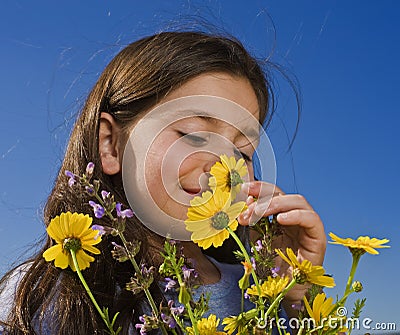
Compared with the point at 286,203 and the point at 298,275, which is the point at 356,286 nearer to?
the point at 298,275

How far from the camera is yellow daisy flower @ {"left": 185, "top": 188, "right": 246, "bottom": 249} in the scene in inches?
21.1

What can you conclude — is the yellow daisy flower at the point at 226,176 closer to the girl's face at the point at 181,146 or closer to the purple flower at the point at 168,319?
the purple flower at the point at 168,319

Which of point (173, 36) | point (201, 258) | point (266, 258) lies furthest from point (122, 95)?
point (266, 258)

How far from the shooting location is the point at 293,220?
896 millimetres

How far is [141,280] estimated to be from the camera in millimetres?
530

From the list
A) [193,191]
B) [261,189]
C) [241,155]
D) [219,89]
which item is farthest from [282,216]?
[219,89]

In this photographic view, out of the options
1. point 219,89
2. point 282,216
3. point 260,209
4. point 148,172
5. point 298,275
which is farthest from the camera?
point 219,89

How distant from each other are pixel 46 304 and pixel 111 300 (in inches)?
4.7

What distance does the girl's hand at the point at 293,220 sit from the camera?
2.69 ft

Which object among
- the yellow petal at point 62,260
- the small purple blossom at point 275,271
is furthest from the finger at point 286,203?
the yellow petal at point 62,260

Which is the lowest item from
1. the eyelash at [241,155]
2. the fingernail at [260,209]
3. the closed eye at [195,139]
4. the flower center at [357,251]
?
the flower center at [357,251]

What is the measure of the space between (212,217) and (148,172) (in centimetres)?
59

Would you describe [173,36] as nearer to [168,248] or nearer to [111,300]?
[111,300]

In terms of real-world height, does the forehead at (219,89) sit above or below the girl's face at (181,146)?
above
